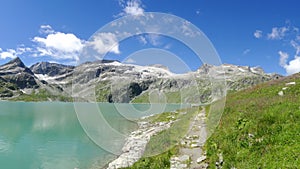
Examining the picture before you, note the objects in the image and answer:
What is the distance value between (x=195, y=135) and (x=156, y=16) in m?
12.3

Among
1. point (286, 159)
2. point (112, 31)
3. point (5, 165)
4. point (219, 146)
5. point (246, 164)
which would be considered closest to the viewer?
point (286, 159)

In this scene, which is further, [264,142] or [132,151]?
[132,151]

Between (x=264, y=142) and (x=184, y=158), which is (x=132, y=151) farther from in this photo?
(x=264, y=142)

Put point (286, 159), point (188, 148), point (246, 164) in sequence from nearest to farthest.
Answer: point (286, 159), point (246, 164), point (188, 148)

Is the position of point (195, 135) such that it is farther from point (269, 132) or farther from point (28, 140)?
point (28, 140)

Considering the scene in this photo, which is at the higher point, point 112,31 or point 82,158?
point 112,31

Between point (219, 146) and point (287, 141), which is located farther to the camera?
point (219, 146)

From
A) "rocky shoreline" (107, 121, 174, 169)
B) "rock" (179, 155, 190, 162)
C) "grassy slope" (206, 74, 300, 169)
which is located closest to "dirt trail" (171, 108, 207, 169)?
"rock" (179, 155, 190, 162)

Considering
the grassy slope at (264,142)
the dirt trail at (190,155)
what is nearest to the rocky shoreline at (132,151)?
the dirt trail at (190,155)

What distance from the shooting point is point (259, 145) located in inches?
505

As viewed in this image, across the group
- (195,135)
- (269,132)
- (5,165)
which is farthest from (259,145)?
(5,165)

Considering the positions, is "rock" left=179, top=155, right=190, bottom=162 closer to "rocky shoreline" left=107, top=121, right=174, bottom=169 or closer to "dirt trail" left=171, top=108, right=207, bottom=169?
"dirt trail" left=171, top=108, right=207, bottom=169

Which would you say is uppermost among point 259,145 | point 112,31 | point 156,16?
point 156,16

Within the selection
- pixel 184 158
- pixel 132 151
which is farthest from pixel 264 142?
pixel 132 151
